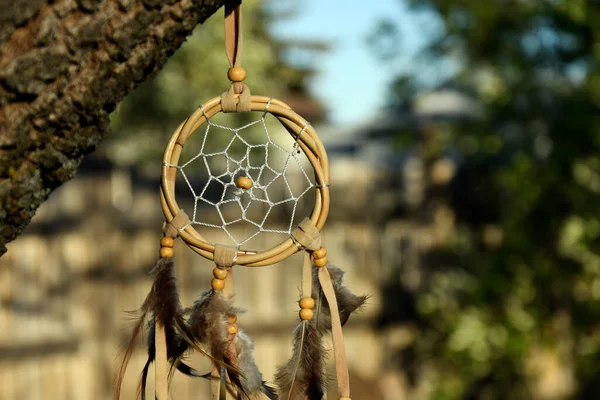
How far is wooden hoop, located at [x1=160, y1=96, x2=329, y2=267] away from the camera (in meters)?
1.33

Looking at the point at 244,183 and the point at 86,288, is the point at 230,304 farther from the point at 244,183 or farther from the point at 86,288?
the point at 86,288

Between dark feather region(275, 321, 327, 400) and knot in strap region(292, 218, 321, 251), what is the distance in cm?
18

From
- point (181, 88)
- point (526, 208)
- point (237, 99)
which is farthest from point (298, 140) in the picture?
point (181, 88)

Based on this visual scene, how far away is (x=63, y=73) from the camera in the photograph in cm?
109

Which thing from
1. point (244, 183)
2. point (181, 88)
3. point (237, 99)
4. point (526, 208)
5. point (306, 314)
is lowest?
point (306, 314)

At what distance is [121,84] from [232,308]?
1.45ft

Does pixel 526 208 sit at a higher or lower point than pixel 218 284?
higher

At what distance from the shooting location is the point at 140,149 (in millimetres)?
10734

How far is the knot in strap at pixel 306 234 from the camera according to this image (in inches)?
53.4

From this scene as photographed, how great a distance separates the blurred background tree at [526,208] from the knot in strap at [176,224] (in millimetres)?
3704

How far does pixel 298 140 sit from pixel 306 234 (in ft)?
0.57

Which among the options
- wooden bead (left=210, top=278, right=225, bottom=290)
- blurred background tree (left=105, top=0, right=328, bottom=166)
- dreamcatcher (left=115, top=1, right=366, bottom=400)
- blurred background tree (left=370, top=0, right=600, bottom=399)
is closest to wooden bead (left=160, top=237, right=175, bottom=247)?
dreamcatcher (left=115, top=1, right=366, bottom=400)

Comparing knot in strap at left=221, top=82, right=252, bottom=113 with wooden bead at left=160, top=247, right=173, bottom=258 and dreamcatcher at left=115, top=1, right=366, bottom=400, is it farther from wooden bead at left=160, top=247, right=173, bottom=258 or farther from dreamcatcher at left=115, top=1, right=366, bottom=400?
wooden bead at left=160, top=247, right=173, bottom=258

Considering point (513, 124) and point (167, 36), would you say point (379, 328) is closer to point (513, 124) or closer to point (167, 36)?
point (513, 124)
